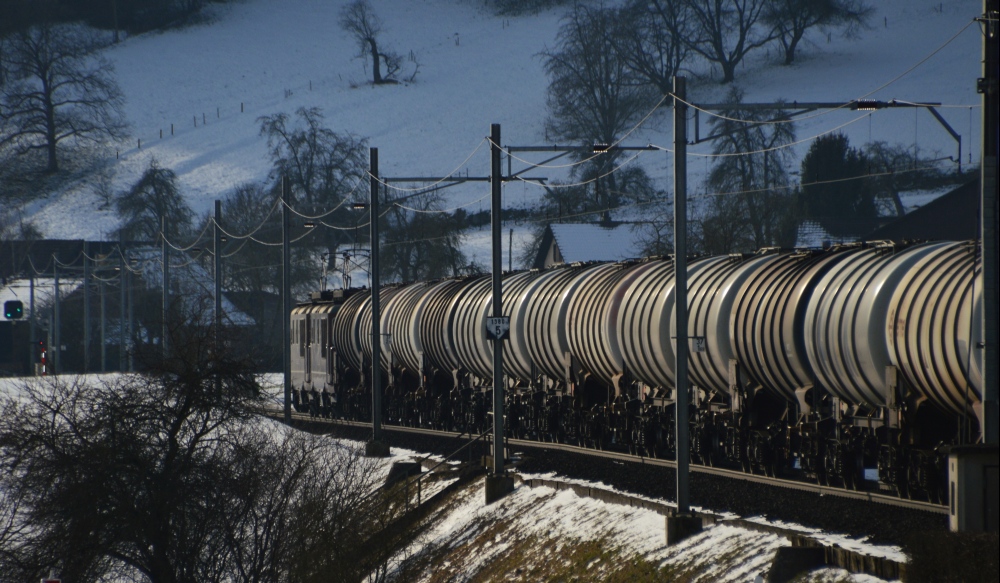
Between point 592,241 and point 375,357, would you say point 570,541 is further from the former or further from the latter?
point 592,241

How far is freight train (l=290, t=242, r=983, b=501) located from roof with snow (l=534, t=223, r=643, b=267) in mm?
30063

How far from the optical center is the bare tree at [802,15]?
121375 mm

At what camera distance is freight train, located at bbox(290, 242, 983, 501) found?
1517 centimetres

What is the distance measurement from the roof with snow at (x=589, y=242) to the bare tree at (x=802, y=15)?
61279 millimetres

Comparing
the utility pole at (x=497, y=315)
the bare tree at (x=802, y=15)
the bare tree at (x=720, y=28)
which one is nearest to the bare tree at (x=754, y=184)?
the bare tree at (x=720, y=28)

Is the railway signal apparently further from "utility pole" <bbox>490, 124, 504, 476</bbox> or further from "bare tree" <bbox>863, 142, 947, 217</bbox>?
"bare tree" <bbox>863, 142, 947, 217</bbox>

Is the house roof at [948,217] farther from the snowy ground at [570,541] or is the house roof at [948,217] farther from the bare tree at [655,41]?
the bare tree at [655,41]

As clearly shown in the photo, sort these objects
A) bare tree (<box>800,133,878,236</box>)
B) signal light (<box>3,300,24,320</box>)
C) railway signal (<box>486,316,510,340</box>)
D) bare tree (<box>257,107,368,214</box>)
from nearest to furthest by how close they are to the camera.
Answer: railway signal (<box>486,316,510,340</box>) < signal light (<box>3,300,24,320</box>) < bare tree (<box>800,133,878,236</box>) < bare tree (<box>257,107,368,214</box>)

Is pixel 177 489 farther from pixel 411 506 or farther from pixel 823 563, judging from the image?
pixel 823 563

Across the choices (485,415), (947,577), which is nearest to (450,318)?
(485,415)

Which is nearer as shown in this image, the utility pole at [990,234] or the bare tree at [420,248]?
the utility pole at [990,234]

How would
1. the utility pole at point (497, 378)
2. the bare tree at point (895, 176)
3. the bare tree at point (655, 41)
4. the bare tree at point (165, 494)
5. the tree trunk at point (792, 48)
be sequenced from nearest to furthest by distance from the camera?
1. the bare tree at point (165, 494)
2. the utility pole at point (497, 378)
3. the bare tree at point (895, 176)
4. the bare tree at point (655, 41)
5. the tree trunk at point (792, 48)

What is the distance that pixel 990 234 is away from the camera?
11.8 m

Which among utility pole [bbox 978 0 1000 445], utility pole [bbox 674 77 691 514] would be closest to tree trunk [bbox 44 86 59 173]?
utility pole [bbox 674 77 691 514]
